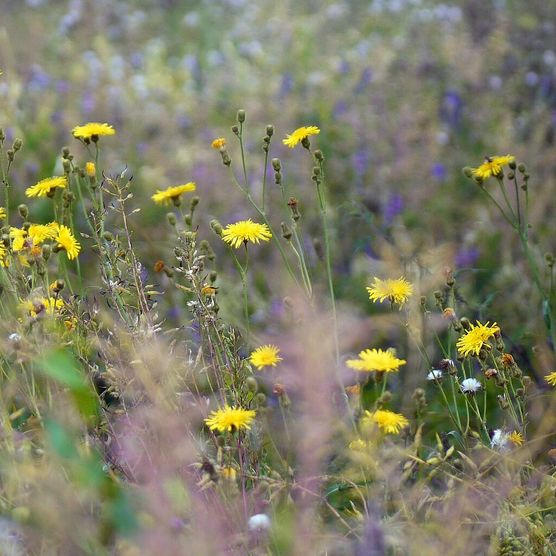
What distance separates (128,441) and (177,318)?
1.66 meters

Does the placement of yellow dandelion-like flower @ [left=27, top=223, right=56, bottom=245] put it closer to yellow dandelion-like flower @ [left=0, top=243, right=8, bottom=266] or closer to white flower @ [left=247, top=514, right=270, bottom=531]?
yellow dandelion-like flower @ [left=0, top=243, right=8, bottom=266]

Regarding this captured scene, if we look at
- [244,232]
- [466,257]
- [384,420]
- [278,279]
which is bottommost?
[466,257]

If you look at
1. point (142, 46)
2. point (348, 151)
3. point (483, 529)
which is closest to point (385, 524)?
point (483, 529)

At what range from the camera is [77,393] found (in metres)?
1.12

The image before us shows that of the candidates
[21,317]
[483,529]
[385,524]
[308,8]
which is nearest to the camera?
[385,524]

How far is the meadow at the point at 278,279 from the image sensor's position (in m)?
1.43

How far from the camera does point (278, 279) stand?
10.1ft

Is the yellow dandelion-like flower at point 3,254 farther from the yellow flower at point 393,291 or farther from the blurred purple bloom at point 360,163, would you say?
the blurred purple bloom at point 360,163

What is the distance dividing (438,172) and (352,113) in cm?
66

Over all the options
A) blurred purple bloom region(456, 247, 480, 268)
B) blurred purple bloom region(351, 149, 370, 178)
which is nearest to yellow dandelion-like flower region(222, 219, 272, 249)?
blurred purple bloom region(456, 247, 480, 268)

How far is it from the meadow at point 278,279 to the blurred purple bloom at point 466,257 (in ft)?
0.08

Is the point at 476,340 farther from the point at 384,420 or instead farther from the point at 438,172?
the point at 438,172

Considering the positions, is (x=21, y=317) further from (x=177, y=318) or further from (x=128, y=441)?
(x=177, y=318)

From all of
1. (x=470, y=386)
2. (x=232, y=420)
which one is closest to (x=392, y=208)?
(x=470, y=386)
